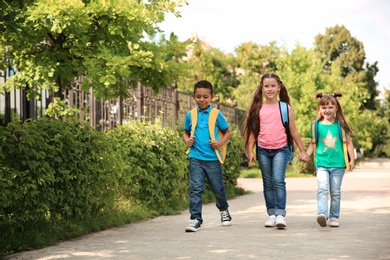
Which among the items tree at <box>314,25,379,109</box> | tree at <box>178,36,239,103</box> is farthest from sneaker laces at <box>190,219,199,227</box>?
tree at <box>314,25,379,109</box>

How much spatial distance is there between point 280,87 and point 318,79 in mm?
24611

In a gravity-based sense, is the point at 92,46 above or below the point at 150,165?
above

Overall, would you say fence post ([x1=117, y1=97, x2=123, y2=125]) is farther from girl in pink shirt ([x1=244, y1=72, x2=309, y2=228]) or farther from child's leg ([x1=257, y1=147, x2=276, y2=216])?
child's leg ([x1=257, y1=147, x2=276, y2=216])

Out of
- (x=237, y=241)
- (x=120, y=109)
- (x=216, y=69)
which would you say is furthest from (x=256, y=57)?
(x=237, y=241)

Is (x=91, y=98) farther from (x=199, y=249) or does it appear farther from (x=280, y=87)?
(x=199, y=249)

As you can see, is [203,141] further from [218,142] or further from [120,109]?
[120,109]

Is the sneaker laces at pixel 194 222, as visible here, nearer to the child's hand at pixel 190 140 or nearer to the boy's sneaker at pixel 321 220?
the child's hand at pixel 190 140

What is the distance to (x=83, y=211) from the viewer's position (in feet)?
23.9

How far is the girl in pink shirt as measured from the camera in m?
7.61

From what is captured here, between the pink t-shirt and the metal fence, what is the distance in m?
2.13

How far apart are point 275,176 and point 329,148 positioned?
0.79 meters

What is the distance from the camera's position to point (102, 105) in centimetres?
1293

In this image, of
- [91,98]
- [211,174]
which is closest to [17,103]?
[91,98]

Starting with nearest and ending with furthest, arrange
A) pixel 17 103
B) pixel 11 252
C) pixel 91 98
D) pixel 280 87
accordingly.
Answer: pixel 11 252, pixel 280 87, pixel 17 103, pixel 91 98
